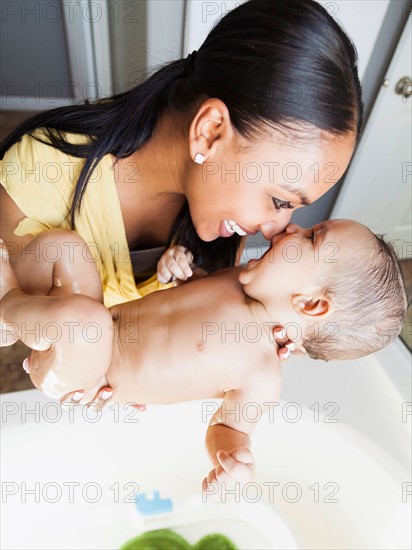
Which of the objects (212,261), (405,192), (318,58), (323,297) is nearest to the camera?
(318,58)

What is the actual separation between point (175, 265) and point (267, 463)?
734mm

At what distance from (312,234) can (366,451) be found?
63 cm

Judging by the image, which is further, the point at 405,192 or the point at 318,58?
the point at 405,192

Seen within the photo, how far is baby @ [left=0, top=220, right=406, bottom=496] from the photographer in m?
0.71

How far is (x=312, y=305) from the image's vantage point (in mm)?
811

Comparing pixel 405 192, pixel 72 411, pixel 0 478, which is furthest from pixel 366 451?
pixel 405 192

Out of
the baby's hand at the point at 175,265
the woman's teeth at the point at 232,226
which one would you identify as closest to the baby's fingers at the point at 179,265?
the baby's hand at the point at 175,265

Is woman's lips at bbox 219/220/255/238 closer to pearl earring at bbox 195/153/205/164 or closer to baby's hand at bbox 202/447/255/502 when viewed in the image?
pearl earring at bbox 195/153/205/164

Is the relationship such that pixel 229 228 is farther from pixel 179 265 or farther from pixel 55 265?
pixel 55 265

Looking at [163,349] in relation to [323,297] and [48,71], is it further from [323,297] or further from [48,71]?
[48,71]

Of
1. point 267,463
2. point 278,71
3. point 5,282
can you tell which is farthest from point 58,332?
point 267,463

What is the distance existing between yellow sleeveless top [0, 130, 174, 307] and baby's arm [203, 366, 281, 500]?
1.10 feet

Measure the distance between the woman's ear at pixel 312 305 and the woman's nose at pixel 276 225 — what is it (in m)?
0.11

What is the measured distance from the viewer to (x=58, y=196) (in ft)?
2.84
